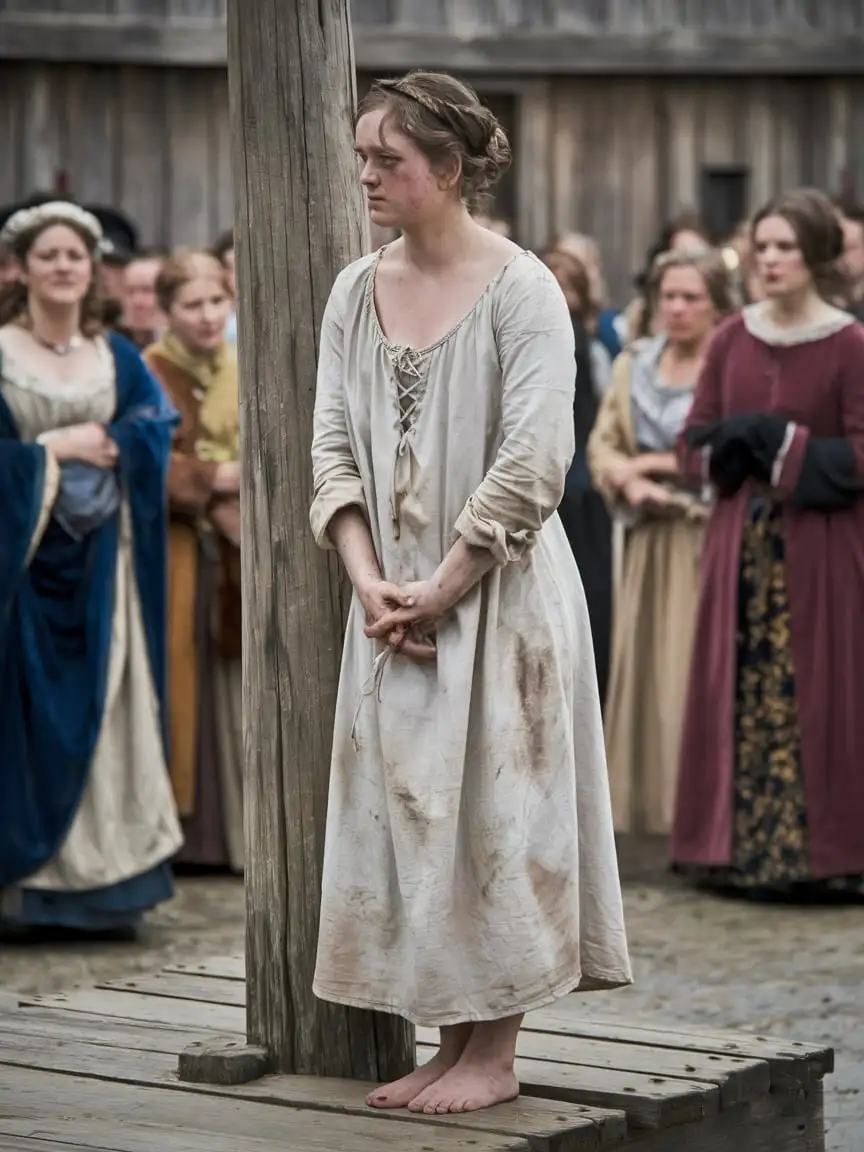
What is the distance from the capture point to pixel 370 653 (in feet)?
14.9

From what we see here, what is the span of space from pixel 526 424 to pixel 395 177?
1.60 ft

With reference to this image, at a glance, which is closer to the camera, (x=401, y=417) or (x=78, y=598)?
(x=401, y=417)

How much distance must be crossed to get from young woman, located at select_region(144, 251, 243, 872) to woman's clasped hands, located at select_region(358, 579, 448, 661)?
4.34 m

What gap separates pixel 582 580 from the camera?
8.05 m

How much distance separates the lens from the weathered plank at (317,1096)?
437 centimetres

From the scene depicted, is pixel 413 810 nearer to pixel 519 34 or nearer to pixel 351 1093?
pixel 351 1093

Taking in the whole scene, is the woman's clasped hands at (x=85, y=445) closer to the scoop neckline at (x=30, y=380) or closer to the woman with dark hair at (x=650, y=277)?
the scoop neckline at (x=30, y=380)

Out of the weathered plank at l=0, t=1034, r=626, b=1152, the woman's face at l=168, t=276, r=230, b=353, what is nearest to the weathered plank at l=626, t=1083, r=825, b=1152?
the weathered plank at l=0, t=1034, r=626, b=1152

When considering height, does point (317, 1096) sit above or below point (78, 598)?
below

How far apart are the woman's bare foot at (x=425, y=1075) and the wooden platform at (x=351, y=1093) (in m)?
0.04

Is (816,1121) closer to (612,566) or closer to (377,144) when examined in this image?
(377,144)

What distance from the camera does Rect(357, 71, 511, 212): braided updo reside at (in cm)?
445

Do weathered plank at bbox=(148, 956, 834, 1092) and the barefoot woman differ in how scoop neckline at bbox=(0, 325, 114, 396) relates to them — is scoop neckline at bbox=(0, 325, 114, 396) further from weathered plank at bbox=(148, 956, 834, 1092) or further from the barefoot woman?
the barefoot woman

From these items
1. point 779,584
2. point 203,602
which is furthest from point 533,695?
point 203,602
